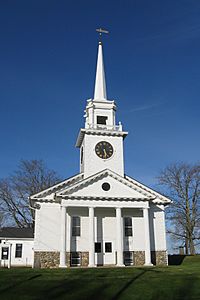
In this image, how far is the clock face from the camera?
3522 centimetres

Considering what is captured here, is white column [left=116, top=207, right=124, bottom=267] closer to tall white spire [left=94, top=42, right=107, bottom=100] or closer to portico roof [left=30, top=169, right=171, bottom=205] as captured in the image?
portico roof [left=30, top=169, right=171, bottom=205]

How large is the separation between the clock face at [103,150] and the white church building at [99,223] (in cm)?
161

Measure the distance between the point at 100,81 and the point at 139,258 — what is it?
19.3m

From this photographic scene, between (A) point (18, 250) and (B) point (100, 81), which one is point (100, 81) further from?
(A) point (18, 250)

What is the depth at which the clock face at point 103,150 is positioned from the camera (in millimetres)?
35219

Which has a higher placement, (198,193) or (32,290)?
(198,193)

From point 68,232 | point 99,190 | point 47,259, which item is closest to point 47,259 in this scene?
point 47,259

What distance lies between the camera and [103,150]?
35344 mm

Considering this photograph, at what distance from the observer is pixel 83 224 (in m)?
31.4

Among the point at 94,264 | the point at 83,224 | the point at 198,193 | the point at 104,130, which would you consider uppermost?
the point at 104,130

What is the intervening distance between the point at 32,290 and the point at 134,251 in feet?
58.5

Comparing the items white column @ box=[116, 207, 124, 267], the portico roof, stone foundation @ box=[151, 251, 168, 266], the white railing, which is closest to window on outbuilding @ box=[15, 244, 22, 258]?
the portico roof

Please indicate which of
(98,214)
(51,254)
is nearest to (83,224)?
(98,214)

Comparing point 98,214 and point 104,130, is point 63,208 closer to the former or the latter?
point 98,214
